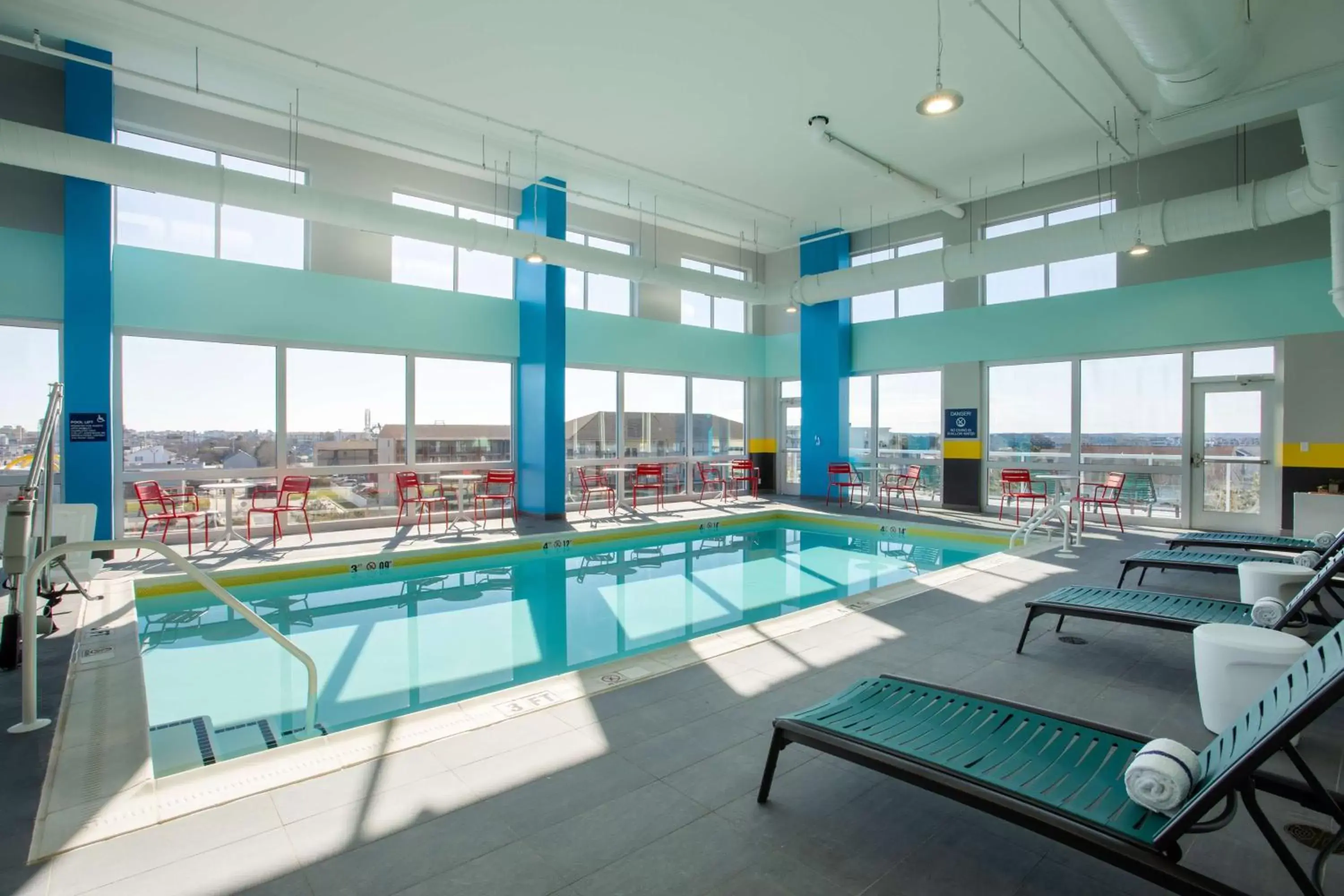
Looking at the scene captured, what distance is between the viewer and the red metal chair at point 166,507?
6375 millimetres

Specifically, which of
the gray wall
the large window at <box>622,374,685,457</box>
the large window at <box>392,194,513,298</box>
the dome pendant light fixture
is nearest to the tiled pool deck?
the dome pendant light fixture

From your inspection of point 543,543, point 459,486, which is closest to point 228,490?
point 459,486

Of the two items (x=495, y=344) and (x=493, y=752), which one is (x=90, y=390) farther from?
(x=493, y=752)

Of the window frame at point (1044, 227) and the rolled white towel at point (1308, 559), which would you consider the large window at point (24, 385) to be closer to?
the rolled white towel at point (1308, 559)

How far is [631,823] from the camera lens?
6.61 ft

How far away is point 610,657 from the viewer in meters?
4.35

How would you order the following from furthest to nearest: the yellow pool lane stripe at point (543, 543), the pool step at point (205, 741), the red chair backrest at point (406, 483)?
the red chair backrest at point (406, 483), the yellow pool lane stripe at point (543, 543), the pool step at point (205, 741)

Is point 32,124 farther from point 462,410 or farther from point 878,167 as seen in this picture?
point 878,167

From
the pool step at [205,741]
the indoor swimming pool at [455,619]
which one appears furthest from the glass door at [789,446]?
the pool step at [205,741]

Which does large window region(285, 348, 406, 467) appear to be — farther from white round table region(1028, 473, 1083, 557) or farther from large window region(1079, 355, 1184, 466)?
large window region(1079, 355, 1184, 466)

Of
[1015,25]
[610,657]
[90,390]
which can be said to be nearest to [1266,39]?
[1015,25]

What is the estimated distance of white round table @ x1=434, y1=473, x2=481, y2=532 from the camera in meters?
8.24

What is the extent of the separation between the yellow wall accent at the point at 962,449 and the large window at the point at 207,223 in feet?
28.8

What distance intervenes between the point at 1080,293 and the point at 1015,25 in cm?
432
